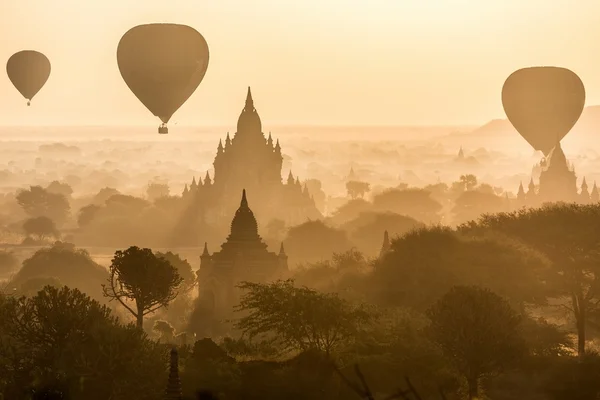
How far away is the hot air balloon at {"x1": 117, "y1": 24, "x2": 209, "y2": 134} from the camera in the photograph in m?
93.2

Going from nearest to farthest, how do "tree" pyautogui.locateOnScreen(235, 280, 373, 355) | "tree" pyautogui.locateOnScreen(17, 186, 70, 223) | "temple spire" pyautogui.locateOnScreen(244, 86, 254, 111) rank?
"tree" pyautogui.locateOnScreen(235, 280, 373, 355)
"temple spire" pyautogui.locateOnScreen(244, 86, 254, 111)
"tree" pyautogui.locateOnScreen(17, 186, 70, 223)

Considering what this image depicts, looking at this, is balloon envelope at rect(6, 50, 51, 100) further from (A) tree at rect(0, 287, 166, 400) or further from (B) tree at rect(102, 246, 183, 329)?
(A) tree at rect(0, 287, 166, 400)

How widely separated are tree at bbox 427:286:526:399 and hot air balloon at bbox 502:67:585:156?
67.1 metres

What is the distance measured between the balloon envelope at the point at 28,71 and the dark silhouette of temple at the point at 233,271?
54.0 meters

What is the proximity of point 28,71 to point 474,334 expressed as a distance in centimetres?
8680

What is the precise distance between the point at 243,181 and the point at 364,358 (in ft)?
313

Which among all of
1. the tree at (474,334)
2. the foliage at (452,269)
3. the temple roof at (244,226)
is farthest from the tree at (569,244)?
the tree at (474,334)

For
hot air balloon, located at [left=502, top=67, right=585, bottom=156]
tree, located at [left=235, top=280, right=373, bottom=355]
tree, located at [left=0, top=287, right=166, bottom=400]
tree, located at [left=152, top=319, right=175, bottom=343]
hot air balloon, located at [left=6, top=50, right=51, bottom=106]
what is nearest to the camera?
tree, located at [left=0, top=287, right=166, bottom=400]

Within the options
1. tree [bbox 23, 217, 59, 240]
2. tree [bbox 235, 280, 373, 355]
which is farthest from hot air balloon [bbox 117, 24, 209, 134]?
tree [bbox 23, 217, 59, 240]

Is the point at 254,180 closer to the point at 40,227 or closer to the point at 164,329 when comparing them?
the point at 40,227

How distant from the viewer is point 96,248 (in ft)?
481

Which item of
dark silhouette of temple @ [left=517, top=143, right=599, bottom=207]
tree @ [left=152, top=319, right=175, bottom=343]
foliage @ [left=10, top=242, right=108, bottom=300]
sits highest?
dark silhouette of temple @ [left=517, top=143, right=599, bottom=207]

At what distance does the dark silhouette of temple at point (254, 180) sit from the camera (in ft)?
454

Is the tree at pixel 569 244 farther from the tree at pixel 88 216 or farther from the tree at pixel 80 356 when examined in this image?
the tree at pixel 88 216
